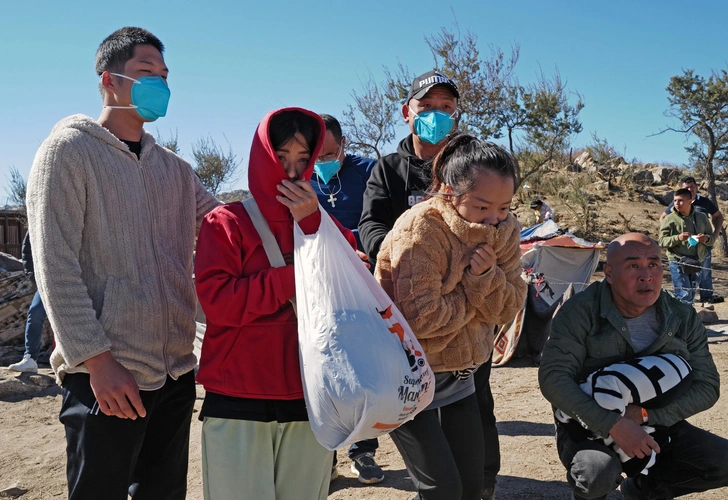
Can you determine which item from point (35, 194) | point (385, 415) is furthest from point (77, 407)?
point (385, 415)

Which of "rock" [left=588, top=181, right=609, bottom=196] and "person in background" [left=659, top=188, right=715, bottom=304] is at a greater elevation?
"rock" [left=588, top=181, right=609, bottom=196]

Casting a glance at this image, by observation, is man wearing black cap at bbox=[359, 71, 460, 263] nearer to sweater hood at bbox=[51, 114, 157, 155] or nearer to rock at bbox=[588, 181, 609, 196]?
sweater hood at bbox=[51, 114, 157, 155]

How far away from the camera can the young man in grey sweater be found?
2.06 meters

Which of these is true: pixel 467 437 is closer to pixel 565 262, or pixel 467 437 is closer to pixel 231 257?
pixel 231 257

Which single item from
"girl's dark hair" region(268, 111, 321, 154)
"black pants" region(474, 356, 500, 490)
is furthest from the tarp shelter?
"girl's dark hair" region(268, 111, 321, 154)

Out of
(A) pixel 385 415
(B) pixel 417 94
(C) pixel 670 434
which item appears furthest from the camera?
(B) pixel 417 94

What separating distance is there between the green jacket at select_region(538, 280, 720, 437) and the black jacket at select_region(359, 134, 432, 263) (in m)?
0.95

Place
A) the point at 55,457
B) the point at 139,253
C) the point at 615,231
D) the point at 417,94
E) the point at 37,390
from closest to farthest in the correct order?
1. the point at 139,253
2. the point at 417,94
3. the point at 55,457
4. the point at 37,390
5. the point at 615,231

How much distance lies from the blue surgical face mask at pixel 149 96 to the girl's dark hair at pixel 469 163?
3.69 ft

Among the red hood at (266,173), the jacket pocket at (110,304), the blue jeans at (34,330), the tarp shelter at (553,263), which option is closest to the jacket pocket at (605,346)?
the red hood at (266,173)

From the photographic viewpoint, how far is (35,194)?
2.10m

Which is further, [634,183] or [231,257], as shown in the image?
[634,183]

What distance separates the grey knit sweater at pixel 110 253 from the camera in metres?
2.05

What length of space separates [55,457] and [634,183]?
23982mm
